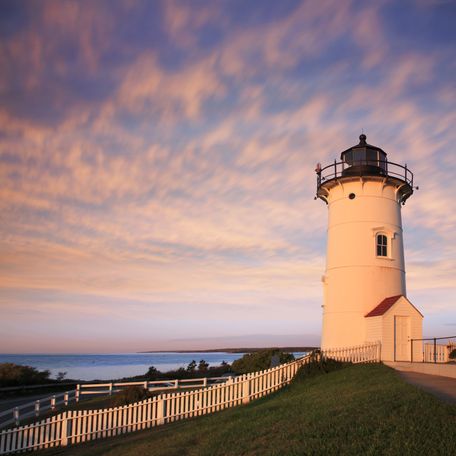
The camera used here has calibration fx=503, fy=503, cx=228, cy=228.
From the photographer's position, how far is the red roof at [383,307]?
2039 cm

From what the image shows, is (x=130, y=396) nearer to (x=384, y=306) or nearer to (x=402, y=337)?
(x=384, y=306)

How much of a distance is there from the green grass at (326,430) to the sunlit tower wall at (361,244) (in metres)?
7.77

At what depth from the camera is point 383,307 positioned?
814 inches

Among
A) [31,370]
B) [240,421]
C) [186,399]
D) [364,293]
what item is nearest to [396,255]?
[364,293]

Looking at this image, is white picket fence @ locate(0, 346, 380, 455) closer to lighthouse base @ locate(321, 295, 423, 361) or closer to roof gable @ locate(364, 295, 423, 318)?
lighthouse base @ locate(321, 295, 423, 361)

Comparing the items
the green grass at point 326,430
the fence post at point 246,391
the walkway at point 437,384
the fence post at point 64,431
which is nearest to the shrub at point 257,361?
the fence post at point 246,391

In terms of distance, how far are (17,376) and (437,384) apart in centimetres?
2411

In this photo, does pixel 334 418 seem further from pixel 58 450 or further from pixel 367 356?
pixel 367 356

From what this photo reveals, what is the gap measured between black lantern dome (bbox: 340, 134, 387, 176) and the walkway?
926cm

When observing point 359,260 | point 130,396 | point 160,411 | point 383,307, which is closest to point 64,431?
point 160,411

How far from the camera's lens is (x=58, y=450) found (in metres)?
12.8

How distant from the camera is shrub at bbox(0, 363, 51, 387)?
28.4 metres

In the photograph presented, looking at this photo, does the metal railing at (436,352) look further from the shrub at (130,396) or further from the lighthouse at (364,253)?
the shrub at (130,396)

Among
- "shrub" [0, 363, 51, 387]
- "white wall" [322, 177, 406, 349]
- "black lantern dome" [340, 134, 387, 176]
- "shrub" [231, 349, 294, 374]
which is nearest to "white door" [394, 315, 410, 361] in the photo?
"white wall" [322, 177, 406, 349]
